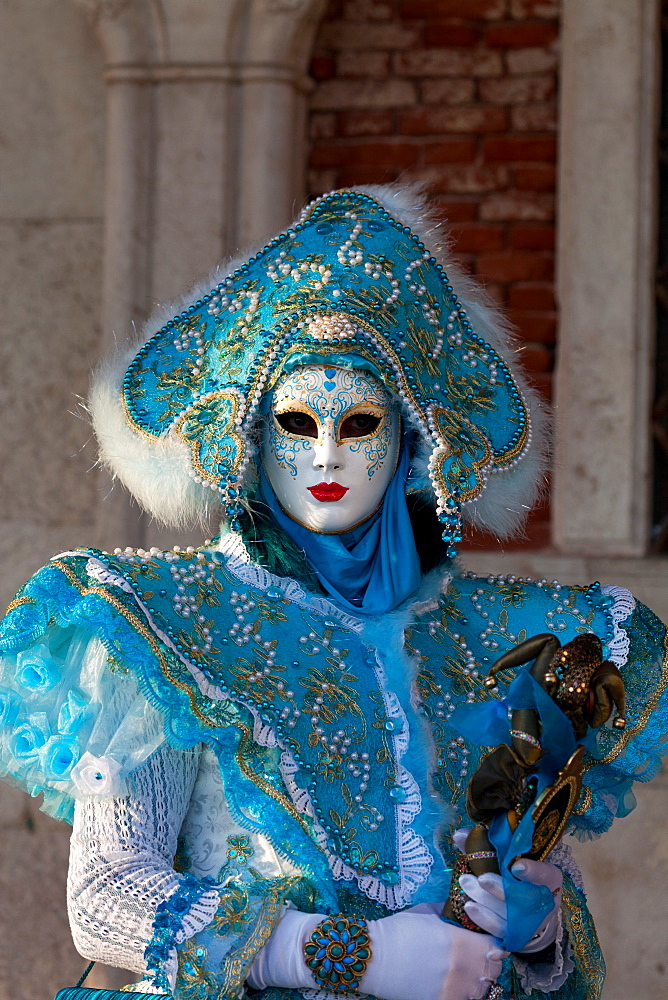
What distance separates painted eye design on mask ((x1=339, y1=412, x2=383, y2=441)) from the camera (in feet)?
6.79

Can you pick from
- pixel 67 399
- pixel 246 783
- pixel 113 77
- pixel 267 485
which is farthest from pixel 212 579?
pixel 113 77

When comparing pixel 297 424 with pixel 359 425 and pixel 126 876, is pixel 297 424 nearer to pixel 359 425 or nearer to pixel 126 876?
pixel 359 425

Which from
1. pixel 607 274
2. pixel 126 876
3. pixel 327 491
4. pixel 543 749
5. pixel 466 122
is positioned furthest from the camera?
pixel 466 122

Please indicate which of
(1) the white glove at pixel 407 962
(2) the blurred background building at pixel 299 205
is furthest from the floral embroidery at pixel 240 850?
(2) the blurred background building at pixel 299 205

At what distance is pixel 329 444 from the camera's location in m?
2.03

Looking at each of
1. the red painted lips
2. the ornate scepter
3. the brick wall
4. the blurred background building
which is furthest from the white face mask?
the brick wall

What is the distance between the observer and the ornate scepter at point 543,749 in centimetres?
171

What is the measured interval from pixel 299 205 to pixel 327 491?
1.83 metres

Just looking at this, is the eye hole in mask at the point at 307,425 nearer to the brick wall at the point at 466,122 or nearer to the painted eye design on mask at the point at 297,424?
the painted eye design on mask at the point at 297,424

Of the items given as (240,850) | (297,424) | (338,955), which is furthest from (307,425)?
(338,955)

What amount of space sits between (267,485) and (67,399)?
1703 mm

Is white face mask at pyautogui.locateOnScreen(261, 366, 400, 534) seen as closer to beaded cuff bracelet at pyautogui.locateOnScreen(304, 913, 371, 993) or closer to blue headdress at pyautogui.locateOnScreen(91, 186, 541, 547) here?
blue headdress at pyautogui.locateOnScreen(91, 186, 541, 547)

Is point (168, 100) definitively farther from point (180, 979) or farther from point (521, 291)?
point (180, 979)

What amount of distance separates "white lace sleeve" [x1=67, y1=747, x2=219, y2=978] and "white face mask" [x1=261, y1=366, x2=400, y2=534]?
0.44 m
